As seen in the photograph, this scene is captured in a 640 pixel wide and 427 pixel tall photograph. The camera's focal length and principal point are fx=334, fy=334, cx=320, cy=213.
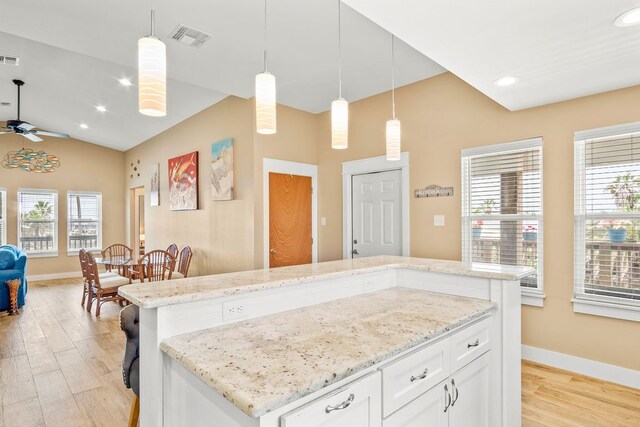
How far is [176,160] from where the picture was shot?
20.4 feet

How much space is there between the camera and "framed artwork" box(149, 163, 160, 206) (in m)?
7.02

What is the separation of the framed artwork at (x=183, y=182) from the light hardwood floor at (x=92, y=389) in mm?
2371

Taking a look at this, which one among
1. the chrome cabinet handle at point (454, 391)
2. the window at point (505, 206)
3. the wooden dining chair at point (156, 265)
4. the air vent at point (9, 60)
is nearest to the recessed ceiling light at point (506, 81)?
the window at point (505, 206)

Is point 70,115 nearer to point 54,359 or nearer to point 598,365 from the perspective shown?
point 54,359

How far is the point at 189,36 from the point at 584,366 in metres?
4.50

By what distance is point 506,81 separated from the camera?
2.58 meters

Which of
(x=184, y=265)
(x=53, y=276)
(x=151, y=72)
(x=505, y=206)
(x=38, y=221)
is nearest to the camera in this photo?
(x=151, y=72)

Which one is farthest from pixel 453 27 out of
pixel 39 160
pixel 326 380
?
pixel 39 160

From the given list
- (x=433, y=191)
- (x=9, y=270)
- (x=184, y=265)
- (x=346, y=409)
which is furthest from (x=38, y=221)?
(x=346, y=409)

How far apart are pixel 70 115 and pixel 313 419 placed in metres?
7.74

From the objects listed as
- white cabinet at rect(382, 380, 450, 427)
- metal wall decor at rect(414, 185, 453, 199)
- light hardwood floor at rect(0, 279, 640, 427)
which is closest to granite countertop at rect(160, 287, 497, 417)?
white cabinet at rect(382, 380, 450, 427)

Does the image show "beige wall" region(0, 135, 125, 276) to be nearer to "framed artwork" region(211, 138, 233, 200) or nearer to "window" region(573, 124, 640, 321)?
"framed artwork" region(211, 138, 233, 200)

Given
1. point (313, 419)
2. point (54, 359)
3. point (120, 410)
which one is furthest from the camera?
point (54, 359)

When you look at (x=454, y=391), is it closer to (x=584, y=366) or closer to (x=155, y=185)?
(x=584, y=366)
